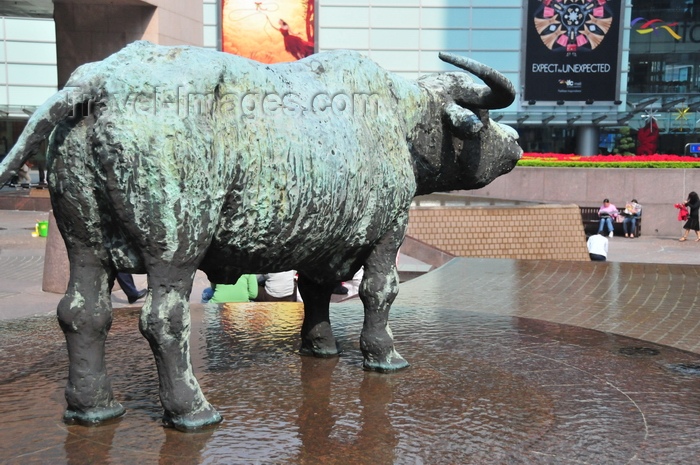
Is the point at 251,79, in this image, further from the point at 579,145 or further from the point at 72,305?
the point at 579,145

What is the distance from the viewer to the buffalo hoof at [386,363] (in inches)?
196

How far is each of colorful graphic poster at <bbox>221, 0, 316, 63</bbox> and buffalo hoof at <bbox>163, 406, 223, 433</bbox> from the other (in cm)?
3134

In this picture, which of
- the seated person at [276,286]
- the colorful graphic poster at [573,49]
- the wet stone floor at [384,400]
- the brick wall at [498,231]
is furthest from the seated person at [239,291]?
the colorful graphic poster at [573,49]

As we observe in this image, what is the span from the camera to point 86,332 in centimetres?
399

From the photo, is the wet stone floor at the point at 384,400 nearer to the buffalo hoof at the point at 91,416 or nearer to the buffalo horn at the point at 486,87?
the buffalo hoof at the point at 91,416

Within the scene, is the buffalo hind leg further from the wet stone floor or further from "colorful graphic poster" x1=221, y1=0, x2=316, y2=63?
"colorful graphic poster" x1=221, y1=0, x2=316, y2=63

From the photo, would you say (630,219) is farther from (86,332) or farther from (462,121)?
(86,332)

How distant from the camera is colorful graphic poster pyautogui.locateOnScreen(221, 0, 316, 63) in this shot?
34.7 metres

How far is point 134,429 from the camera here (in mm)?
3924

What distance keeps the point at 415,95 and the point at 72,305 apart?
8.21ft

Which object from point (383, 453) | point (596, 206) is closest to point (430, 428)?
point (383, 453)

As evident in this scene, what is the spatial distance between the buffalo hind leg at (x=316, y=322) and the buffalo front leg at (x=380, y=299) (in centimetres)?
42

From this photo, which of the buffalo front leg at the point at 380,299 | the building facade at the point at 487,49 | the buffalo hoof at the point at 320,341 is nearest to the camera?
the buffalo front leg at the point at 380,299

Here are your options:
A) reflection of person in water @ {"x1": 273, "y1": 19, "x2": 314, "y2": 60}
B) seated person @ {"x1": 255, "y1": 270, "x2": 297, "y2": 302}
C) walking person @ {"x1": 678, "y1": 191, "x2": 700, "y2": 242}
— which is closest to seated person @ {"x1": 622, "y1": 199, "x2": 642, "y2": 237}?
walking person @ {"x1": 678, "y1": 191, "x2": 700, "y2": 242}
